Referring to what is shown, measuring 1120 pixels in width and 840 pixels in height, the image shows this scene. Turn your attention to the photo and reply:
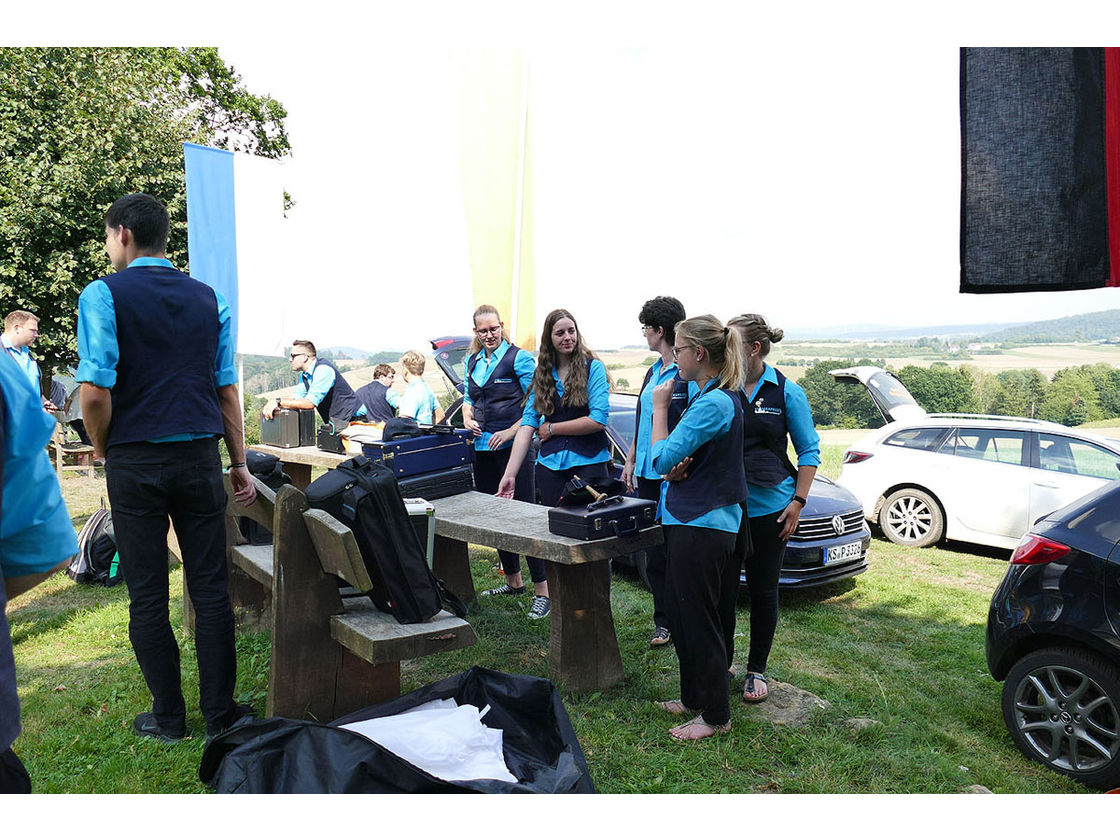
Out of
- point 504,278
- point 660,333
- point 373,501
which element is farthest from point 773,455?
point 504,278

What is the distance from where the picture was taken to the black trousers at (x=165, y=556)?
3.21 metres

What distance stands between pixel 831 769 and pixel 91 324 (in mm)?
3367

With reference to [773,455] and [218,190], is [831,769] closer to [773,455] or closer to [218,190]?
[773,455]

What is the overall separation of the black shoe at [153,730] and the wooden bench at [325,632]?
462 mm

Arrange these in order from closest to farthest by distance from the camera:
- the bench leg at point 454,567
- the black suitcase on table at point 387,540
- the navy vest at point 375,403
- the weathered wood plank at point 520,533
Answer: the black suitcase on table at point 387,540
the weathered wood plank at point 520,533
the bench leg at point 454,567
the navy vest at point 375,403

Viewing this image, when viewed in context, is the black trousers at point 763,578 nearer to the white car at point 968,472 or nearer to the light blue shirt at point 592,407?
the light blue shirt at point 592,407

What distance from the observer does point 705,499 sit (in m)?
3.37

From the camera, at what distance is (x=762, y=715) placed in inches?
149

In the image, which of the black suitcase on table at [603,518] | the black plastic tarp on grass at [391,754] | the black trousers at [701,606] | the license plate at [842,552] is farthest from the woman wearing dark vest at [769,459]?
the license plate at [842,552]

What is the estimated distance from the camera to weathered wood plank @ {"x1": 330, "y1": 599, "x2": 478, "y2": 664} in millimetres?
2973

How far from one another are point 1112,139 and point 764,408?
211 centimetres

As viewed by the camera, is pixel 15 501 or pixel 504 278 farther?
pixel 504 278

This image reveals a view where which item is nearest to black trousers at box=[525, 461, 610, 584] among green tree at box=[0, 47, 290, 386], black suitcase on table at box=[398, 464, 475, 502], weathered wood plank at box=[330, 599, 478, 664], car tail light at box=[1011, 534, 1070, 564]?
black suitcase on table at box=[398, 464, 475, 502]

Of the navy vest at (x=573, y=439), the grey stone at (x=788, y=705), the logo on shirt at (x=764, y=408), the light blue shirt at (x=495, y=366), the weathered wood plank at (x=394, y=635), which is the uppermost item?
the light blue shirt at (x=495, y=366)
